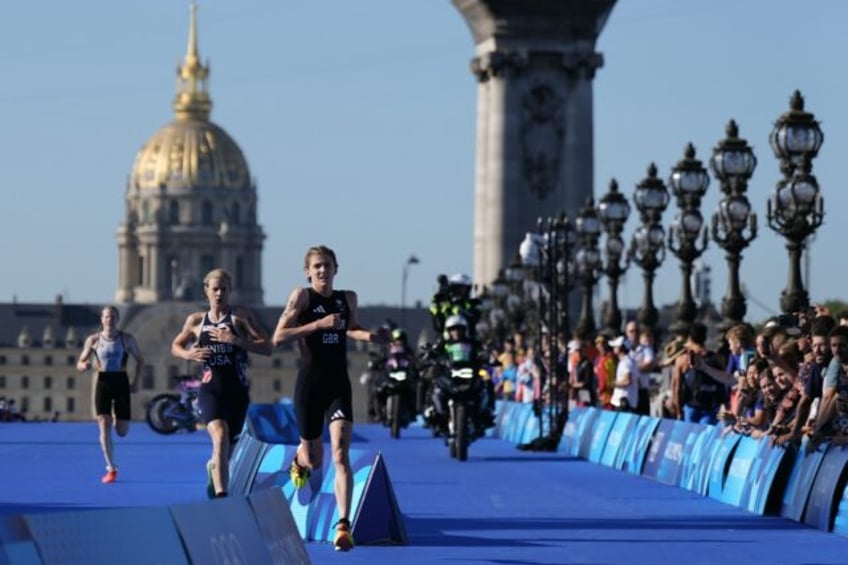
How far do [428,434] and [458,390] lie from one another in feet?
44.3

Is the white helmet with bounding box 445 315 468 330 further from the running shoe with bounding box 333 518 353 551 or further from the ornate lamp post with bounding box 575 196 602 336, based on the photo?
the ornate lamp post with bounding box 575 196 602 336

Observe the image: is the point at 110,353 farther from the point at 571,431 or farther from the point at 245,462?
the point at 571,431

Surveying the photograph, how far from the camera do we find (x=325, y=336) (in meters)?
17.5

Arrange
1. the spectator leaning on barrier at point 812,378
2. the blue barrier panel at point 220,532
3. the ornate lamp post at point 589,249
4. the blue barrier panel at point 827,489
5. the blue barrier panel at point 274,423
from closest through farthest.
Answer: the blue barrier panel at point 220,532 < the blue barrier panel at point 827,489 < the spectator leaning on barrier at point 812,378 < the blue barrier panel at point 274,423 < the ornate lamp post at point 589,249

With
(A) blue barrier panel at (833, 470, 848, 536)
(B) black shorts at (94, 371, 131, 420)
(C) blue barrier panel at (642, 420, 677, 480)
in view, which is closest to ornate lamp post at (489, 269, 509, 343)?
(C) blue barrier panel at (642, 420, 677, 480)

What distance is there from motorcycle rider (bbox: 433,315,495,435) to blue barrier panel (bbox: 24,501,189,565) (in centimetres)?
2101

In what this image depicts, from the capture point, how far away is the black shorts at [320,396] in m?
17.5

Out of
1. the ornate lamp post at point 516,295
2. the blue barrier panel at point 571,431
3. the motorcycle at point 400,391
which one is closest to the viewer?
the blue barrier panel at point 571,431

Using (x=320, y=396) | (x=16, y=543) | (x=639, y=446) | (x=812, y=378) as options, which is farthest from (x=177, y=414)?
(x=16, y=543)

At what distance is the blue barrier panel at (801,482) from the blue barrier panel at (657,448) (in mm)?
5366

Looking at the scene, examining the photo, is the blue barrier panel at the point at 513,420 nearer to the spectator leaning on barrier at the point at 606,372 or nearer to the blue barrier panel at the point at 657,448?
the spectator leaning on barrier at the point at 606,372

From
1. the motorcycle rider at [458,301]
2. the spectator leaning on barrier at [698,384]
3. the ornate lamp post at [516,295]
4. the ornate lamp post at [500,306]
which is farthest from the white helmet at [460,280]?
the ornate lamp post at [500,306]

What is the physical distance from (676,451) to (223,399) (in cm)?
760

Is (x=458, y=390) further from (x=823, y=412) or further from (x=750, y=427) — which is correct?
(x=823, y=412)
